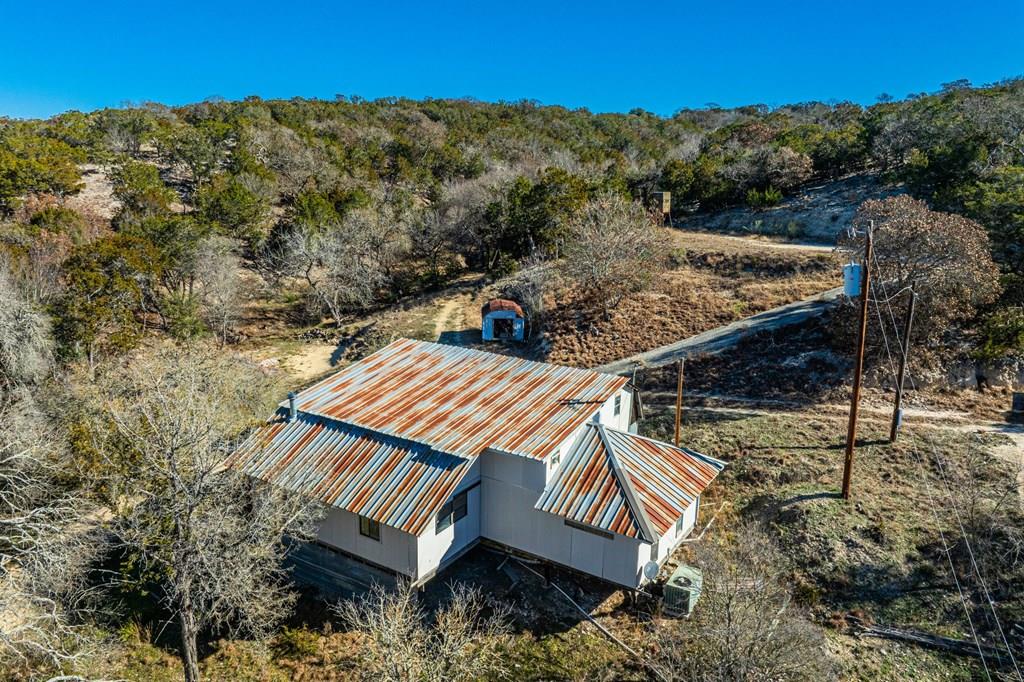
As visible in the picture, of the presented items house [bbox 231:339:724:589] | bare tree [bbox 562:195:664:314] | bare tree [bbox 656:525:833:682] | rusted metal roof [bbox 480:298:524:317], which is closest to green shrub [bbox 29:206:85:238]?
rusted metal roof [bbox 480:298:524:317]

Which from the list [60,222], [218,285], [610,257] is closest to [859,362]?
[610,257]

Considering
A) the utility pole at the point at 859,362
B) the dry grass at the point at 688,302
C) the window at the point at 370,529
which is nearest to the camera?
the utility pole at the point at 859,362

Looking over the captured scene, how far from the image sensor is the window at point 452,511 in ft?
57.2

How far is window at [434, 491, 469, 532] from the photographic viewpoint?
17.4 meters

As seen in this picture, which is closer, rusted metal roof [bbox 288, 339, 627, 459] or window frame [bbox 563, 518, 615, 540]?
window frame [bbox 563, 518, 615, 540]

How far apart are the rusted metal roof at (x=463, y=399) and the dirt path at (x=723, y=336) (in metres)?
10.3

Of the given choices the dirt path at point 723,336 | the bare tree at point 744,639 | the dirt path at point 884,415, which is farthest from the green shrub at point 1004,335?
the bare tree at point 744,639

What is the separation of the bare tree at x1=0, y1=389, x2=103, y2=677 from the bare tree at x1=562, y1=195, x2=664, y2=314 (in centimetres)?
2761

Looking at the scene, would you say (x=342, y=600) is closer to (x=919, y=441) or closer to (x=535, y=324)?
(x=919, y=441)

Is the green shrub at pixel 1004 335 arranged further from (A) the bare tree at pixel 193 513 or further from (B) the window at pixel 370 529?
(A) the bare tree at pixel 193 513

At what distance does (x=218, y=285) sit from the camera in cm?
4072

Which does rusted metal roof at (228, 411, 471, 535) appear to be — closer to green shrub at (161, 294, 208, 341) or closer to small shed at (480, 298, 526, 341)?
green shrub at (161, 294, 208, 341)

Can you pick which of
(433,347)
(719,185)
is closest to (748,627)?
(433,347)

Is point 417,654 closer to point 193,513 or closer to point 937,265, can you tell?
point 193,513
